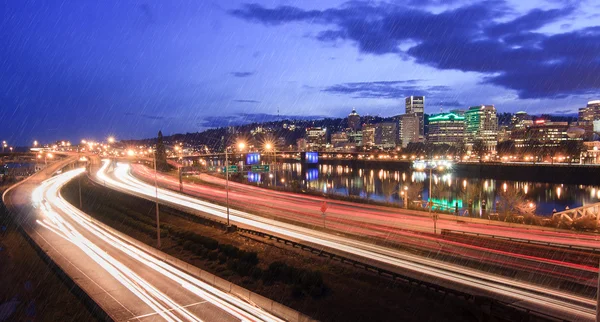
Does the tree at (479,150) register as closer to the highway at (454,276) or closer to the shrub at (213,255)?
the highway at (454,276)

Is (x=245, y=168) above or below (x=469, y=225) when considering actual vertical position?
above

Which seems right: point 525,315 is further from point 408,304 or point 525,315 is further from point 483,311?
point 408,304

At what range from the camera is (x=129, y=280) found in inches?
523

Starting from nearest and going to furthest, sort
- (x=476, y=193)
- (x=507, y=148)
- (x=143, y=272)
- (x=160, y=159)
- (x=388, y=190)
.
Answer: (x=143, y=272) → (x=388, y=190) → (x=476, y=193) → (x=160, y=159) → (x=507, y=148)

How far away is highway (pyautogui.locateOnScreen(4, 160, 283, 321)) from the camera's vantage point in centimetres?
1041

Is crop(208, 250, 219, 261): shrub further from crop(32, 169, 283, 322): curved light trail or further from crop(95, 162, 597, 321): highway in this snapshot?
crop(95, 162, 597, 321): highway

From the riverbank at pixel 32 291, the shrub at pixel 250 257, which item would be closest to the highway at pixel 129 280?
the riverbank at pixel 32 291

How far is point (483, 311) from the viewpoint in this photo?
32.0ft

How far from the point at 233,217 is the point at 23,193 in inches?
1092

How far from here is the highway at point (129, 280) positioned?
34.2 feet

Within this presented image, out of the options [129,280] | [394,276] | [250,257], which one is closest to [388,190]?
[250,257]

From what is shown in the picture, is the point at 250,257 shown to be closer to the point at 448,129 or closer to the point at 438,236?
the point at 438,236

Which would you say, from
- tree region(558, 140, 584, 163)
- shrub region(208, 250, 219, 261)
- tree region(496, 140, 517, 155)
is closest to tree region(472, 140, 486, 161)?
tree region(496, 140, 517, 155)

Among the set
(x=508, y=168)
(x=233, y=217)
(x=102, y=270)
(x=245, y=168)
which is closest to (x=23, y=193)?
(x=245, y=168)
